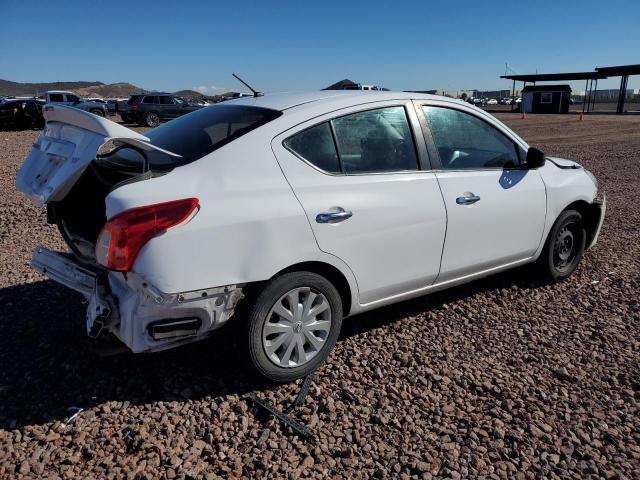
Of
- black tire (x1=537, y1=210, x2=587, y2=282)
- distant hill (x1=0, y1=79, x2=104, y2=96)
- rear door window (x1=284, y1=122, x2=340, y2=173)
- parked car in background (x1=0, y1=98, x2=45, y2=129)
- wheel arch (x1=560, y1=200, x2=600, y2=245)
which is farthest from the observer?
distant hill (x1=0, y1=79, x2=104, y2=96)

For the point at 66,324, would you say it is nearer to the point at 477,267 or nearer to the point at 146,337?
the point at 146,337

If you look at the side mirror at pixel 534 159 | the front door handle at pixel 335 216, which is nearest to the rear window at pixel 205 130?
the front door handle at pixel 335 216

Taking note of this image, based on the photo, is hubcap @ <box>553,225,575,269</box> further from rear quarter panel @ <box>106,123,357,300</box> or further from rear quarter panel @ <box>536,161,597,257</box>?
rear quarter panel @ <box>106,123,357,300</box>

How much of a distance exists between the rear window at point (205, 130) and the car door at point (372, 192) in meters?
0.25

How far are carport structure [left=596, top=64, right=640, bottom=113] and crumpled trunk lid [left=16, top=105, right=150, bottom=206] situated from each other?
54215 millimetres

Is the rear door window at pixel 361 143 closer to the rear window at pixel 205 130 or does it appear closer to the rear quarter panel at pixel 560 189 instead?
the rear window at pixel 205 130

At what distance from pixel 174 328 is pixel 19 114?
85.7 feet

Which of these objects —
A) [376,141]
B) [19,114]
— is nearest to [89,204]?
[376,141]

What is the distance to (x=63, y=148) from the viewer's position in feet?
10.2

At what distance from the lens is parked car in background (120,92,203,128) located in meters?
27.2

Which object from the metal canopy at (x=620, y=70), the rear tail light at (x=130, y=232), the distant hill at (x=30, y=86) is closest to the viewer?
the rear tail light at (x=130, y=232)

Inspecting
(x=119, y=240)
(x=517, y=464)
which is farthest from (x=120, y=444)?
(x=517, y=464)

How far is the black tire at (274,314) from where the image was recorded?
2.95 meters

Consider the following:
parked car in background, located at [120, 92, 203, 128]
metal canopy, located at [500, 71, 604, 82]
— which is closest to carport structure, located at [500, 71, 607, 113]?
metal canopy, located at [500, 71, 604, 82]
